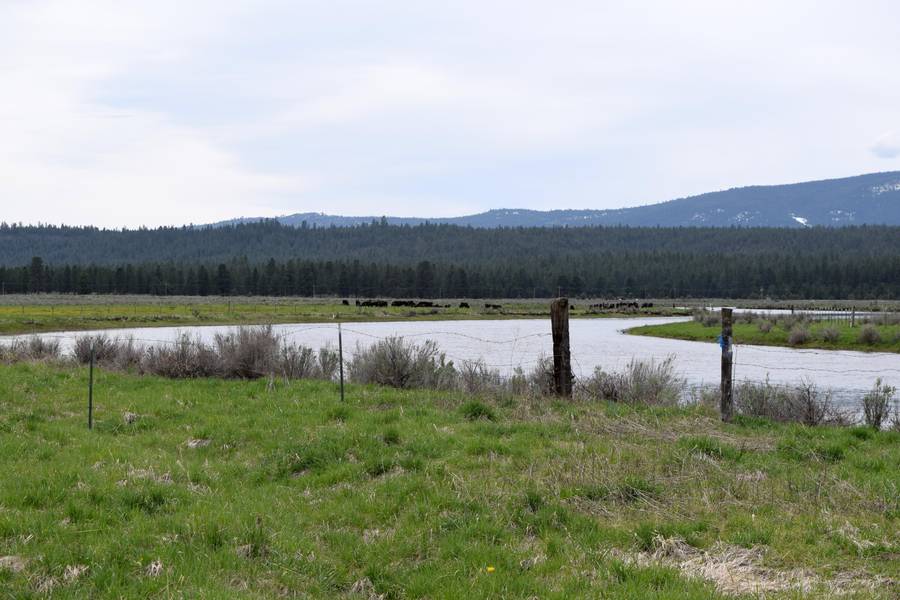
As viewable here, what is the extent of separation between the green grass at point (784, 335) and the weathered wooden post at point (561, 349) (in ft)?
98.6

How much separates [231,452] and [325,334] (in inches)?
1609

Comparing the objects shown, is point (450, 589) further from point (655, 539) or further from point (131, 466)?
point (131, 466)

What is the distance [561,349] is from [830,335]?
37.1m

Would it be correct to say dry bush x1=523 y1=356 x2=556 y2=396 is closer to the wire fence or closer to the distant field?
the wire fence

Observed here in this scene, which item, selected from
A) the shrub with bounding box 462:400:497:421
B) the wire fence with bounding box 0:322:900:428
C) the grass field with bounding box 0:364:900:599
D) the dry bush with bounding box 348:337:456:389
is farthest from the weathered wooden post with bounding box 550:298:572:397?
the dry bush with bounding box 348:337:456:389

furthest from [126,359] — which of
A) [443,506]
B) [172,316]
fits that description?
[172,316]

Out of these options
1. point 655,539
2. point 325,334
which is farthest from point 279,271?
point 655,539

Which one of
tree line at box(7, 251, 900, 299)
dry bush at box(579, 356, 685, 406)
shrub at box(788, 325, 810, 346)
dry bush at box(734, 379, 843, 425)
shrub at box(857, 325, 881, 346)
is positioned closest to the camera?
dry bush at box(734, 379, 843, 425)

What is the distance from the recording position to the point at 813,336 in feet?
156

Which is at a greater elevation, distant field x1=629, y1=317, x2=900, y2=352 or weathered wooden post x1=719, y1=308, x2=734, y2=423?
weathered wooden post x1=719, y1=308, x2=734, y2=423

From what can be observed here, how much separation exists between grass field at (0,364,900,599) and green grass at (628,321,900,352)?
34.4m

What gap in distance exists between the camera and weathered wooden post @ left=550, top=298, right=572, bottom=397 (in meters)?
15.4

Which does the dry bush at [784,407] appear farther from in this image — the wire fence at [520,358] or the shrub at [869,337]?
the shrub at [869,337]

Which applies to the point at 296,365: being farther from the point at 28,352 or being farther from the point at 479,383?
the point at 28,352
